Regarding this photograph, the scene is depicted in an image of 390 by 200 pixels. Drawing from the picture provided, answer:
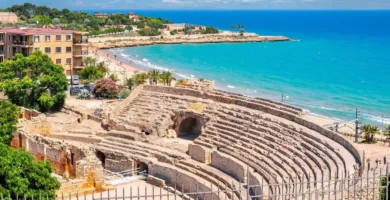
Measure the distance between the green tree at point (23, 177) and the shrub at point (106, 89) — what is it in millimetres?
24892

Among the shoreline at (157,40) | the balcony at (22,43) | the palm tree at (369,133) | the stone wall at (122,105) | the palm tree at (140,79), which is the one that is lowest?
the palm tree at (369,133)

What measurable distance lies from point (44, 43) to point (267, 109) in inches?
1183

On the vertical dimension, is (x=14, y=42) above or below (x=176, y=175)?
above

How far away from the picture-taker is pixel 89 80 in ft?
189

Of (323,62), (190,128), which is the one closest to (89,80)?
(190,128)

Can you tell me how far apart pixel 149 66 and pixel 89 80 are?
33.2 m

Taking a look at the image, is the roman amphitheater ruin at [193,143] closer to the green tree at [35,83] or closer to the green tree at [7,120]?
the green tree at [7,120]

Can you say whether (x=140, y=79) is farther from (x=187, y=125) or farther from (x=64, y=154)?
(x=64, y=154)

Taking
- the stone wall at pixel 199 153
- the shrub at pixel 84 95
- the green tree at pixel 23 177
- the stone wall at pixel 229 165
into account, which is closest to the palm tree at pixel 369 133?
the stone wall at pixel 229 165

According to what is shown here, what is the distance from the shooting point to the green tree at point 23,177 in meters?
22.5

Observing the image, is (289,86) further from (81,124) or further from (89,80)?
(81,124)

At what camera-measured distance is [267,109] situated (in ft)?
115

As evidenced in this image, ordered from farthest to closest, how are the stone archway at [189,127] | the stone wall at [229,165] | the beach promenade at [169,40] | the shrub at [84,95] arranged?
1. the beach promenade at [169,40]
2. the shrub at [84,95]
3. the stone archway at [189,127]
4. the stone wall at [229,165]

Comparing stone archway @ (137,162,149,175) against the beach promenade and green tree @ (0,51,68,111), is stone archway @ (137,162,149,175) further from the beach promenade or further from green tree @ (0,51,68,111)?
the beach promenade
